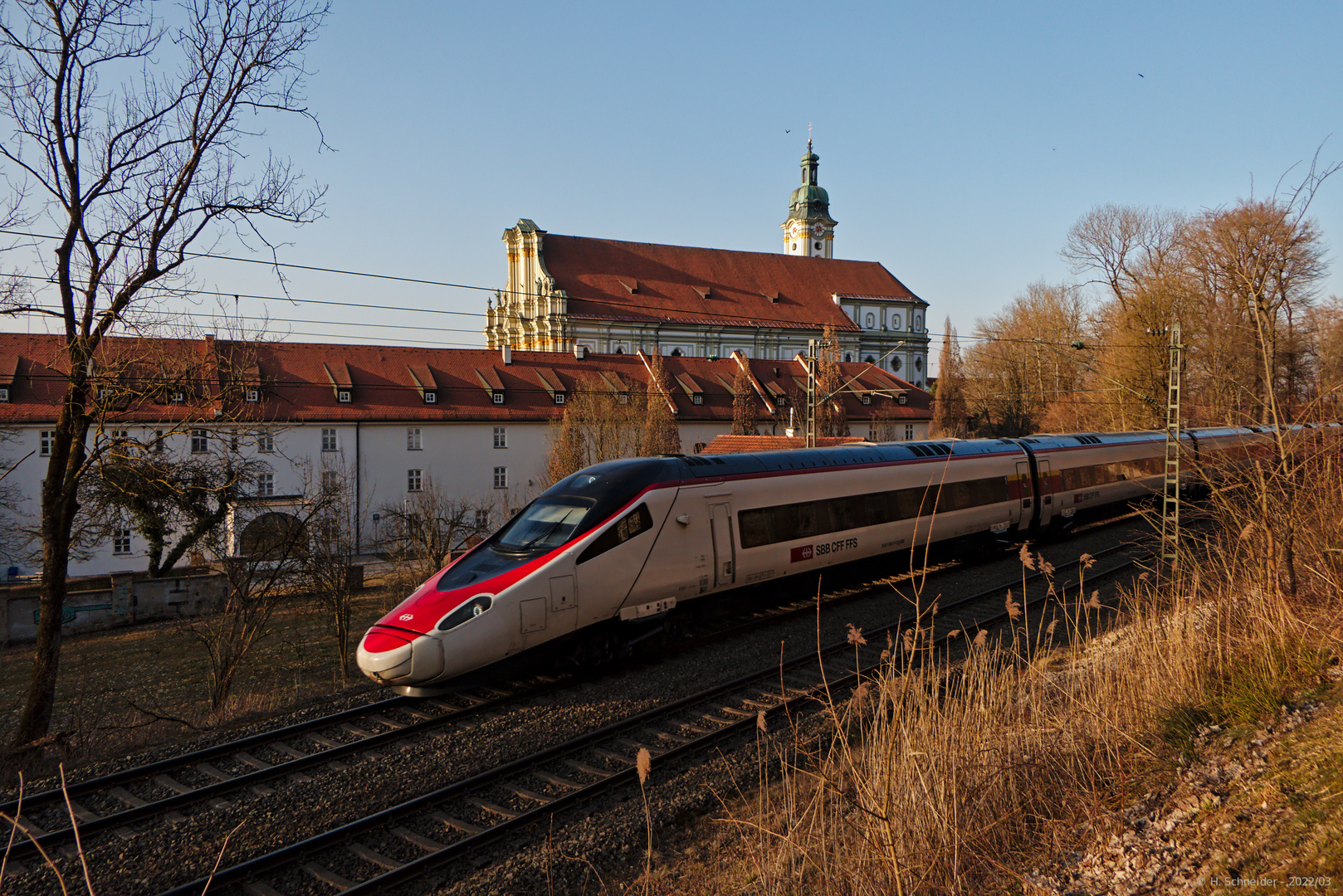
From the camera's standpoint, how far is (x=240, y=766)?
7.57m

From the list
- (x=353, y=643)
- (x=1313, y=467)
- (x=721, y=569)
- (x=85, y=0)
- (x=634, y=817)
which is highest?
(x=85, y=0)

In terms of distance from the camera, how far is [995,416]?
6150 cm

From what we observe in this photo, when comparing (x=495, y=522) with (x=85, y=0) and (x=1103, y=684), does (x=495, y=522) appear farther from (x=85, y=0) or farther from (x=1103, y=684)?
(x=1103, y=684)

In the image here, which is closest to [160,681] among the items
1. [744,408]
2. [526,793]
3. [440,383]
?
[526,793]

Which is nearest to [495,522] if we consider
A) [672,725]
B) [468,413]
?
[468,413]

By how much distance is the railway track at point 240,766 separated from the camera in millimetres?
6496

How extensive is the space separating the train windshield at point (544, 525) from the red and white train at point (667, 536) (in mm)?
23

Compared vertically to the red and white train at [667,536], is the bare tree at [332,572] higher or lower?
lower

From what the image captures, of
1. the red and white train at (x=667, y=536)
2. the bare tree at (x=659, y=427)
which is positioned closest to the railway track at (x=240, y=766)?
the red and white train at (x=667, y=536)

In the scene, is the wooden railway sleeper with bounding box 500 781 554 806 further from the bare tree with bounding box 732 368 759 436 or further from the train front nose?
the bare tree with bounding box 732 368 759 436

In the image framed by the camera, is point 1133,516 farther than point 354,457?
No

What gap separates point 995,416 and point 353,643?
5297 centimetres

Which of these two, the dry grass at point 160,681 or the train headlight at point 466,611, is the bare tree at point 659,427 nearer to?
the dry grass at point 160,681

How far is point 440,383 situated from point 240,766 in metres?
38.1
